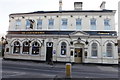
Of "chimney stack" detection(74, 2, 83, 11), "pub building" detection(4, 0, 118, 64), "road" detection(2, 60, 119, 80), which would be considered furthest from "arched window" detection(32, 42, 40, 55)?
"chimney stack" detection(74, 2, 83, 11)

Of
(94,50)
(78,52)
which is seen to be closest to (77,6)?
(78,52)

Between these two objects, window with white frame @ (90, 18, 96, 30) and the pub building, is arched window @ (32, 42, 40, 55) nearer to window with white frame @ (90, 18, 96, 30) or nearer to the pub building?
the pub building

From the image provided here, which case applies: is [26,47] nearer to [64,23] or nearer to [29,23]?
[29,23]

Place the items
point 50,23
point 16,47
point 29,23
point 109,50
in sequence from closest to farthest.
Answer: point 109,50 < point 50,23 < point 16,47 < point 29,23

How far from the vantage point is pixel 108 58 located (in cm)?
2153

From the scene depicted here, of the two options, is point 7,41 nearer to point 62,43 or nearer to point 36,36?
point 36,36

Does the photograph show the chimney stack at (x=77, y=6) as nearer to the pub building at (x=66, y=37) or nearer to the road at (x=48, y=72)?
the pub building at (x=66, y=37)

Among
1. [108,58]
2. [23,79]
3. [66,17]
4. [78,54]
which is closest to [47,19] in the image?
[66,17]

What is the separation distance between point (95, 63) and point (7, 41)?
15138 mm

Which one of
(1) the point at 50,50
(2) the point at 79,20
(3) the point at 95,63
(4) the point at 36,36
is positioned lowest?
(3) the point at 95,63

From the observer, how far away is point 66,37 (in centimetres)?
2269

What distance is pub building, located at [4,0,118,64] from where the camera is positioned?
21.9 metres

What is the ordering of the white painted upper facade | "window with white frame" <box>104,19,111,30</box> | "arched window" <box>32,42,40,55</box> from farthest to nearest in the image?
1. "arched window" <box>32,42,40,55</box>
2. the white painted upper facade
3. "window with white frame" <box>104,19,111,30</box>

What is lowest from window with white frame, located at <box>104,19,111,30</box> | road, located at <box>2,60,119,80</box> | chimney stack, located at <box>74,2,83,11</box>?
road, located at <box>2,60,119,80</box>
